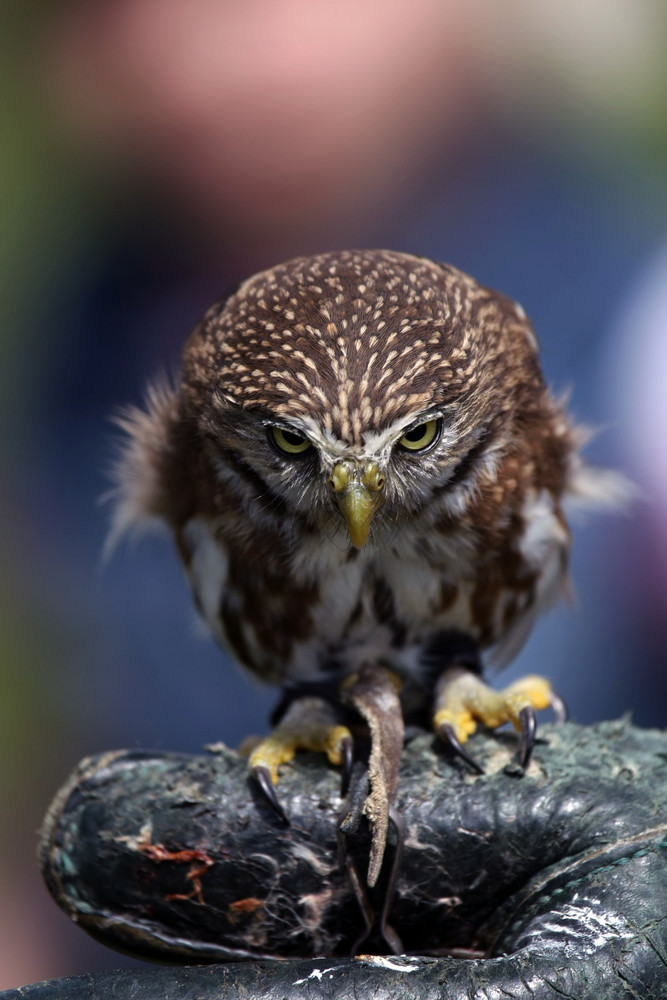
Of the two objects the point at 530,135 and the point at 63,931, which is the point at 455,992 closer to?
the point at 63,931

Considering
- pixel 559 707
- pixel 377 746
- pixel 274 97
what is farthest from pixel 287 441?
pixel 274 97

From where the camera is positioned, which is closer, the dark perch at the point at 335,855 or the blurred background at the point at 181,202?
the dark perch at the point at 335,855

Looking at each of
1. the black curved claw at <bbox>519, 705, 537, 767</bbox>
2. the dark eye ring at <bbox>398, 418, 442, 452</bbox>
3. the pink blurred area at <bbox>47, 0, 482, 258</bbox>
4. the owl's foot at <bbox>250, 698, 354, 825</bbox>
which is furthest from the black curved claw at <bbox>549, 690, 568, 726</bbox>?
the pink blurred area at <bbox>47, 0, 482, 258</bbox>

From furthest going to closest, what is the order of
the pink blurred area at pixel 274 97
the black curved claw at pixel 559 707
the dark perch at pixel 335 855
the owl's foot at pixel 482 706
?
the pink blurred area at pixel 274 97, the black curved claw at pixel 559 707, the owl's foot at pixel 482 706, the dark perch at pixel 335 855

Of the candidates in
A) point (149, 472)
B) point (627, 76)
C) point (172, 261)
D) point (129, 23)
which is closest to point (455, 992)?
point (149, 472)

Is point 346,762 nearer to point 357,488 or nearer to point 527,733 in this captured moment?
point 527,733

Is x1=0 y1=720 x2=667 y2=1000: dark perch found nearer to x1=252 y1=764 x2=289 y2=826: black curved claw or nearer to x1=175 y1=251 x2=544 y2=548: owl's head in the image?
x1=252 y1=764 x2=289 y2=826: black curved claw

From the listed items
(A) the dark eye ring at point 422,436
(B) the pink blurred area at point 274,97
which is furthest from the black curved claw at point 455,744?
(B) the pink blurred area at point 274,97

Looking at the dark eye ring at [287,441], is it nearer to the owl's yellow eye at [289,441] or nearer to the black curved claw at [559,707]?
the owl's yellow eye at [289,441]
